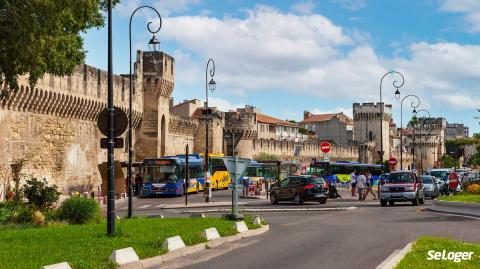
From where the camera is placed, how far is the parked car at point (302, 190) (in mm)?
32906

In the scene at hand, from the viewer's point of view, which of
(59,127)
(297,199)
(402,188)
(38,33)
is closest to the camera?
(38,33)

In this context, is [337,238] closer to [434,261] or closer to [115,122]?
[434,261]

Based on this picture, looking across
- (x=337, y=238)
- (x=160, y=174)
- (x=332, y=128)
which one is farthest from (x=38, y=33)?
(x=332, y=128)

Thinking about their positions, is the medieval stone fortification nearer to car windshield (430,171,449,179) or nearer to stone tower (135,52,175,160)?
stone tower (135,52,175,160)

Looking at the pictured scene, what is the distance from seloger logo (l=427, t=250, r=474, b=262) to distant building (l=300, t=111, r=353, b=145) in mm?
120638

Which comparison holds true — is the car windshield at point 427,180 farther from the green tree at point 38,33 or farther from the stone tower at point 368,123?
the stone tower at point 368,123

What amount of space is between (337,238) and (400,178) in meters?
15.6

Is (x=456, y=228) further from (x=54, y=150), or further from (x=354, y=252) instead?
(x=54, y=150)

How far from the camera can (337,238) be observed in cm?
1596

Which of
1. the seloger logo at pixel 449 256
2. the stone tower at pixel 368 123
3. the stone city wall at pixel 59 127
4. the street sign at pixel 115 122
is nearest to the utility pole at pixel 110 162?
the street sign at pixel 115 122

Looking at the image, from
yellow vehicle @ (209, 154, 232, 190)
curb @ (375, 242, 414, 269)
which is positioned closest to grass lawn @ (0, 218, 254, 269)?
curb @ (375, 242, 414, 269)

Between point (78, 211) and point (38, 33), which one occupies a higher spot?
point (38, 33)

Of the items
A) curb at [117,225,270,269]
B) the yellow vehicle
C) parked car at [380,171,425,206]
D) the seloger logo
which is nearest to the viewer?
the seloger logo

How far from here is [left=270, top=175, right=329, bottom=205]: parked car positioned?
32906mm
